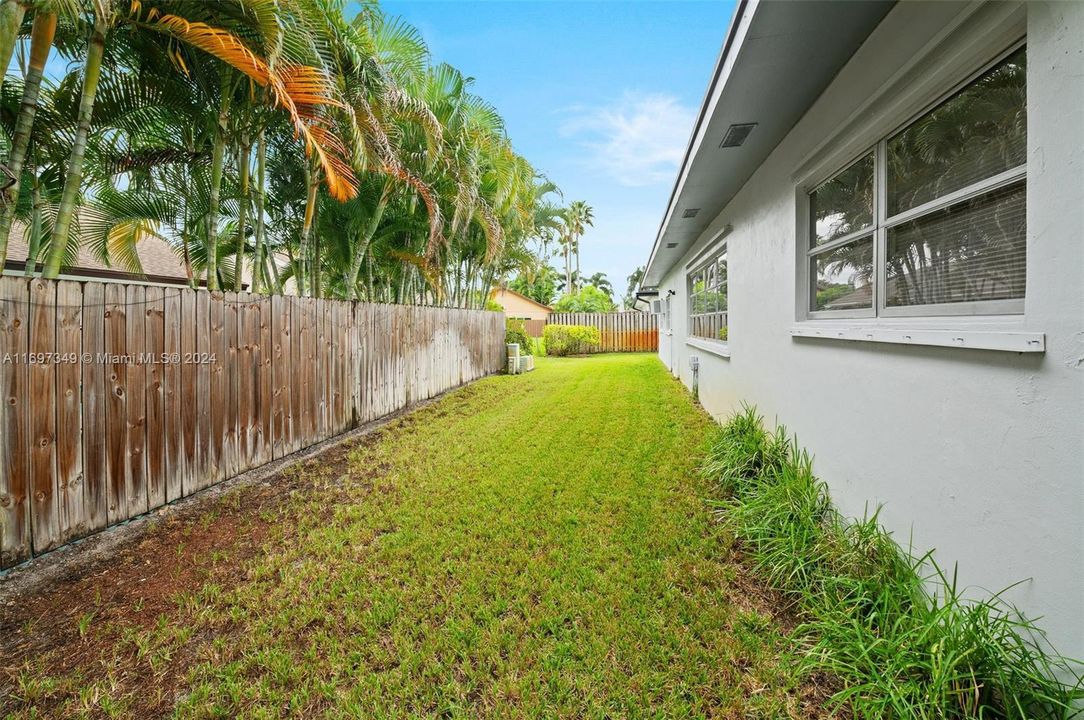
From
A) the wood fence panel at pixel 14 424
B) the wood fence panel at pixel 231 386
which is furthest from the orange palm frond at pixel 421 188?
the wood fence panel at pixel 14 424

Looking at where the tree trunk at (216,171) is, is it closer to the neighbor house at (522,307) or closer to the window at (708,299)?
the window at (708,299)

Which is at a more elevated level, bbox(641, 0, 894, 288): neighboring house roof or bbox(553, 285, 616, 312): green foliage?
bbox(553, 285, 616, 312): green foliage

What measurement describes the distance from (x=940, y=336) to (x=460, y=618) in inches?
98.3

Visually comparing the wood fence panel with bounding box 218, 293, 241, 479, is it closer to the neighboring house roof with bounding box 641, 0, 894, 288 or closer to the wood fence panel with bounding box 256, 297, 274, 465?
the wood fence panel with bounding box 256, 297, 274, 465

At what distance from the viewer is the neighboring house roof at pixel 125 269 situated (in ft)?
24.5

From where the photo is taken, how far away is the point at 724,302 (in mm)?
6027

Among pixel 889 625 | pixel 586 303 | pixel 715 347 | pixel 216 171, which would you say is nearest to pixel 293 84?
pixel 216 171

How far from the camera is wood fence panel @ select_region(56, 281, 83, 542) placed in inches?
103

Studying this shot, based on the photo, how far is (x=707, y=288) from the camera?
7.32 meters

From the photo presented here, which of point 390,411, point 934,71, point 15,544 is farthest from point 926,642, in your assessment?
point 390,411

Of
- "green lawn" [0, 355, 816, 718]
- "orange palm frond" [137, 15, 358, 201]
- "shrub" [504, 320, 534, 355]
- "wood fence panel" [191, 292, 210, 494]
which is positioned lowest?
"green lawn" [0, 355, 816, 718]

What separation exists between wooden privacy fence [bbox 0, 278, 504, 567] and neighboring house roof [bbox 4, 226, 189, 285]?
170 inches

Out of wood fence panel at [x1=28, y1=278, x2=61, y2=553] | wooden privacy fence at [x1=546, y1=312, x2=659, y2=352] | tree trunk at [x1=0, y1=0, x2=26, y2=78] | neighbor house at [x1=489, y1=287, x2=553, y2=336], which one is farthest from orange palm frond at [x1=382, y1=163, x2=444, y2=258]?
neighbor house at [x1=489, y1=287, x2=553, y2=336]

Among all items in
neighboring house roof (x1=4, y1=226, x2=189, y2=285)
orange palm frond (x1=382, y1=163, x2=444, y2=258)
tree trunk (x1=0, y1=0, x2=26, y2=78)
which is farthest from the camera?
neighboring house roof (x1=4, y1=226, x2=189, y2=285)
